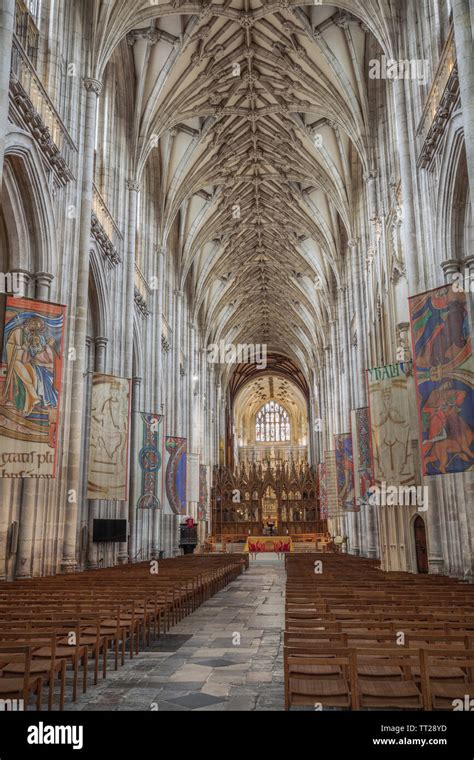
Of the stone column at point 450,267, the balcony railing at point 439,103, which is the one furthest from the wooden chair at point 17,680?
the balcony railing at point 439,103

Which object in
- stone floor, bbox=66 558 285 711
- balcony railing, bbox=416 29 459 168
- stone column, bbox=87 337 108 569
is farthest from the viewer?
stone column, bbox=87 337 108 569

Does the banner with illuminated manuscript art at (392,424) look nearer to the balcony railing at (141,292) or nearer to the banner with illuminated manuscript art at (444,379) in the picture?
the banner with illuminated manuscript art at (444,379)

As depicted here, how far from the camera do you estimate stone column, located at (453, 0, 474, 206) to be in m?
9.12

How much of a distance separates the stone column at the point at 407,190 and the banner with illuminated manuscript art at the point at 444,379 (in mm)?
3183

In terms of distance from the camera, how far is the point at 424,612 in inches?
252

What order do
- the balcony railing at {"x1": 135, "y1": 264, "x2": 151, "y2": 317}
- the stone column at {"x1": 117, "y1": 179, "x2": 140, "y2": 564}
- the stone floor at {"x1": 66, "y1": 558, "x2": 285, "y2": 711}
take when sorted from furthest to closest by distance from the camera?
the balcony railing at {"x1": 135, "y1": 264, "x2": 151, "y2": 317}
the stone column at {"x1": 117, "y1": 179, "x2": 140, "y2": 564}
the stone floor at {"x1": 66, "y1": 558, "x2": 285, "y2": 711}

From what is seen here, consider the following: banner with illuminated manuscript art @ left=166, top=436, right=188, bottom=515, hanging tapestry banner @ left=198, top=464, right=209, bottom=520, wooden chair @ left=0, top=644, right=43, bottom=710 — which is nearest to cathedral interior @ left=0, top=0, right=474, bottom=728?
wooden chair @ left=0, top=644, right=43, bottom=710

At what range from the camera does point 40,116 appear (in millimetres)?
12633

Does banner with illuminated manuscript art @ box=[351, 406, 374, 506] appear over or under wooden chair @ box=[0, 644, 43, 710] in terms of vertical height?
over

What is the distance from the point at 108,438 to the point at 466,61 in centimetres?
1057

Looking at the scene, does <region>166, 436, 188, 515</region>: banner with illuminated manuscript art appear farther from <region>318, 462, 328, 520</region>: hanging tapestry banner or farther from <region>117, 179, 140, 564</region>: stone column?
<region>318, 462, 328, 520</region>: hanging tapestry banner

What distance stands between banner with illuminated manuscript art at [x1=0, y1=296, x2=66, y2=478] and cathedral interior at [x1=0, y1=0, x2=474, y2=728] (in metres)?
0.04

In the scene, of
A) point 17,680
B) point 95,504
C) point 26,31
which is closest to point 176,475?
point 95,504
